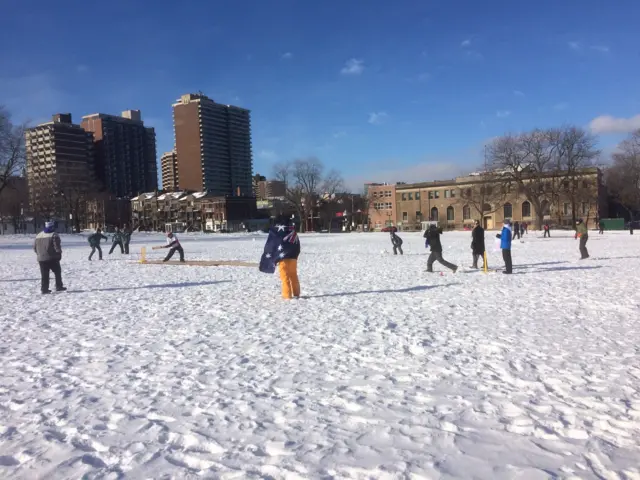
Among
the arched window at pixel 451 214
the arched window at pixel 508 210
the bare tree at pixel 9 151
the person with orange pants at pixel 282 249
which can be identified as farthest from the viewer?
the arched window at pixel 451 214

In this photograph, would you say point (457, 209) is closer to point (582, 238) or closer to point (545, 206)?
point (545, 206)

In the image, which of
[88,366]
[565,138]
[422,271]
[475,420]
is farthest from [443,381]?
[565,138]

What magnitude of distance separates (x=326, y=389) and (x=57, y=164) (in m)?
108

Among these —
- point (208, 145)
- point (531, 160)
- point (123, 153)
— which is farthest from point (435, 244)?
point (208, 145)

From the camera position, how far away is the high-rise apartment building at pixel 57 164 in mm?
73250

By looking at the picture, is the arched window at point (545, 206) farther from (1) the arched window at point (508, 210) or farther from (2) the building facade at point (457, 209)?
(1) the arched window at point (508, 210)

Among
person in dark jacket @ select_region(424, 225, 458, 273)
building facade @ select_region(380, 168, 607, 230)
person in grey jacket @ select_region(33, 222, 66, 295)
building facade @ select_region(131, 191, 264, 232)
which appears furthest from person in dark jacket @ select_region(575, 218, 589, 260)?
building facade @ select_region(131, 191, 264, 232)

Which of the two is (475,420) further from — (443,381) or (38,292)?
(38,292)

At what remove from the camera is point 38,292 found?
38.9 ft

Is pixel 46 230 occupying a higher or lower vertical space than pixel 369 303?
higher

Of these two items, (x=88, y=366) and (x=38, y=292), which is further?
(x=38, y=292)

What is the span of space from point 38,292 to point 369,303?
850 centimetres

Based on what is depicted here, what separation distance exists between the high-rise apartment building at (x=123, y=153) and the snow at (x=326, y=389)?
151130 millimetres

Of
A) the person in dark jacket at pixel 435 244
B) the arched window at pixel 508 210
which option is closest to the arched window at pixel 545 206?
the arched window at pixel 508 210
